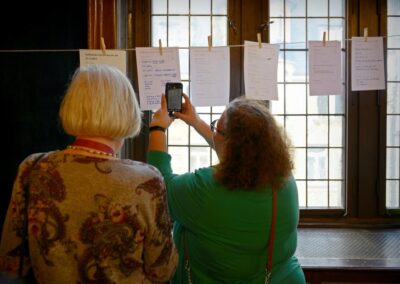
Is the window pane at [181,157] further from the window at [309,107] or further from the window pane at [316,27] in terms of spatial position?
the window pane at [316,27]

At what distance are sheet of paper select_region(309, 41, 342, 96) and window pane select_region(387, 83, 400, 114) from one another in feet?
1.82

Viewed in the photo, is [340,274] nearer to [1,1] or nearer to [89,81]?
[89,81]

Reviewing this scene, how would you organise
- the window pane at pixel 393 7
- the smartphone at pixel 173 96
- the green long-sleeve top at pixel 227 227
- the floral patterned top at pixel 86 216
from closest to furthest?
the floral patterned top at pixel 86 216 → the green long-sleeve top at pixel 227 227 → the smartphone at pixel 173 96 → the window pane at pixel 393 7

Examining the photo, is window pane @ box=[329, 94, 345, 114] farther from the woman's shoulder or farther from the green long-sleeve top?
the woman's shoulder

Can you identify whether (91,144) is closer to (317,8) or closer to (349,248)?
(349,248)

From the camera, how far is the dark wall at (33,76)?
181 cm

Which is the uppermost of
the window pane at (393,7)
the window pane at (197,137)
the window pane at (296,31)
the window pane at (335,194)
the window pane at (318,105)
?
the window pane at (393,7)

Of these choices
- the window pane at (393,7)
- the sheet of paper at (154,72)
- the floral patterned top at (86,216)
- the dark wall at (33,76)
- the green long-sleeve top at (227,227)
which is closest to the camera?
the floral patterned top at (86,216)

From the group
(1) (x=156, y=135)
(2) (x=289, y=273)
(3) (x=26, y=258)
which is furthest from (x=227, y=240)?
(3) (x=26, y=258)

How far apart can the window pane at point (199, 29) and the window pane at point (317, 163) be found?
72 centimetres

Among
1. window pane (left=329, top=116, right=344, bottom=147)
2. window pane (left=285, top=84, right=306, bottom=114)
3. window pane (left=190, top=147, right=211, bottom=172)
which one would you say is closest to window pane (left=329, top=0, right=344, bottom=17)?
window pane (left=285, top=84, right=306, bottom=114)

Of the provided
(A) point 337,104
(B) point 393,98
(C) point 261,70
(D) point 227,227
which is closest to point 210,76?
(C) point 261,70

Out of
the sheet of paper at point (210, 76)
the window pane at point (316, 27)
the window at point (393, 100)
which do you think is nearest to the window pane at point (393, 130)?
the window at point (393, 100)

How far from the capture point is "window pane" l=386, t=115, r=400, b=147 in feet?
6.87
